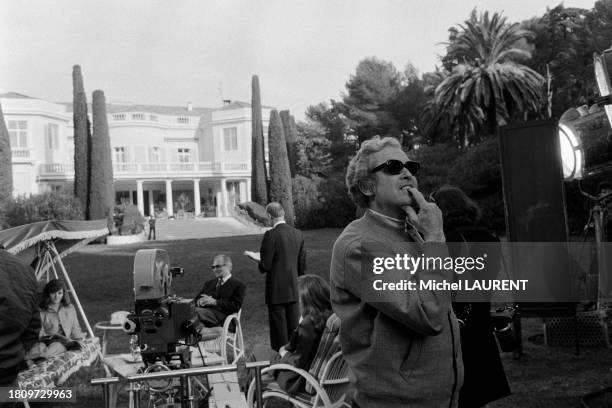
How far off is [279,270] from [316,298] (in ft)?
6.99

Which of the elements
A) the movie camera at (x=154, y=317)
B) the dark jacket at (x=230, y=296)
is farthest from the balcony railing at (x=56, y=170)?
the movie camera at (x=154, y=317)

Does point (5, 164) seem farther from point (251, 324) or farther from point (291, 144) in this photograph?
point (251, 324)

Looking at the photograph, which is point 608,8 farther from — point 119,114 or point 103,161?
point 119,114

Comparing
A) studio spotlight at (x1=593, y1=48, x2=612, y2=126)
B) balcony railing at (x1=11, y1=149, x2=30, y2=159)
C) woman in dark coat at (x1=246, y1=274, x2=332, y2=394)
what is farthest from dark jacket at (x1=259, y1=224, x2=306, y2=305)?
balcony railing at (x1=11, y1=149, x2=30, y2=159)

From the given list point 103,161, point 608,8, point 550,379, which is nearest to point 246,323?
point 550,379

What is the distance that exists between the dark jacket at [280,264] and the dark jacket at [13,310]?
11.6ft

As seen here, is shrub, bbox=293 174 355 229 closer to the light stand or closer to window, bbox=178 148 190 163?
window, bbox=178 148 190 163

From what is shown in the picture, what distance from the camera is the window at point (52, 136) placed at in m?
43.2

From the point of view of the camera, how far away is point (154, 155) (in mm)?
50500

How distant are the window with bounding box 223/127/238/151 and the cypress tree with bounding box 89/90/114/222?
17.5 m

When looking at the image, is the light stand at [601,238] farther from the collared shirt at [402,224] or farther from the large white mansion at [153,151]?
the large white mansion at [153,151]

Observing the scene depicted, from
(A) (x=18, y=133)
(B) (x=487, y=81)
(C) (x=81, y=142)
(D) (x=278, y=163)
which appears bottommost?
(D) (x=278, y=163)

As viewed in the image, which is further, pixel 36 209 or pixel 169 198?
pixel 169 198

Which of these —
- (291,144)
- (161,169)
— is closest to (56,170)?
(161,169)
